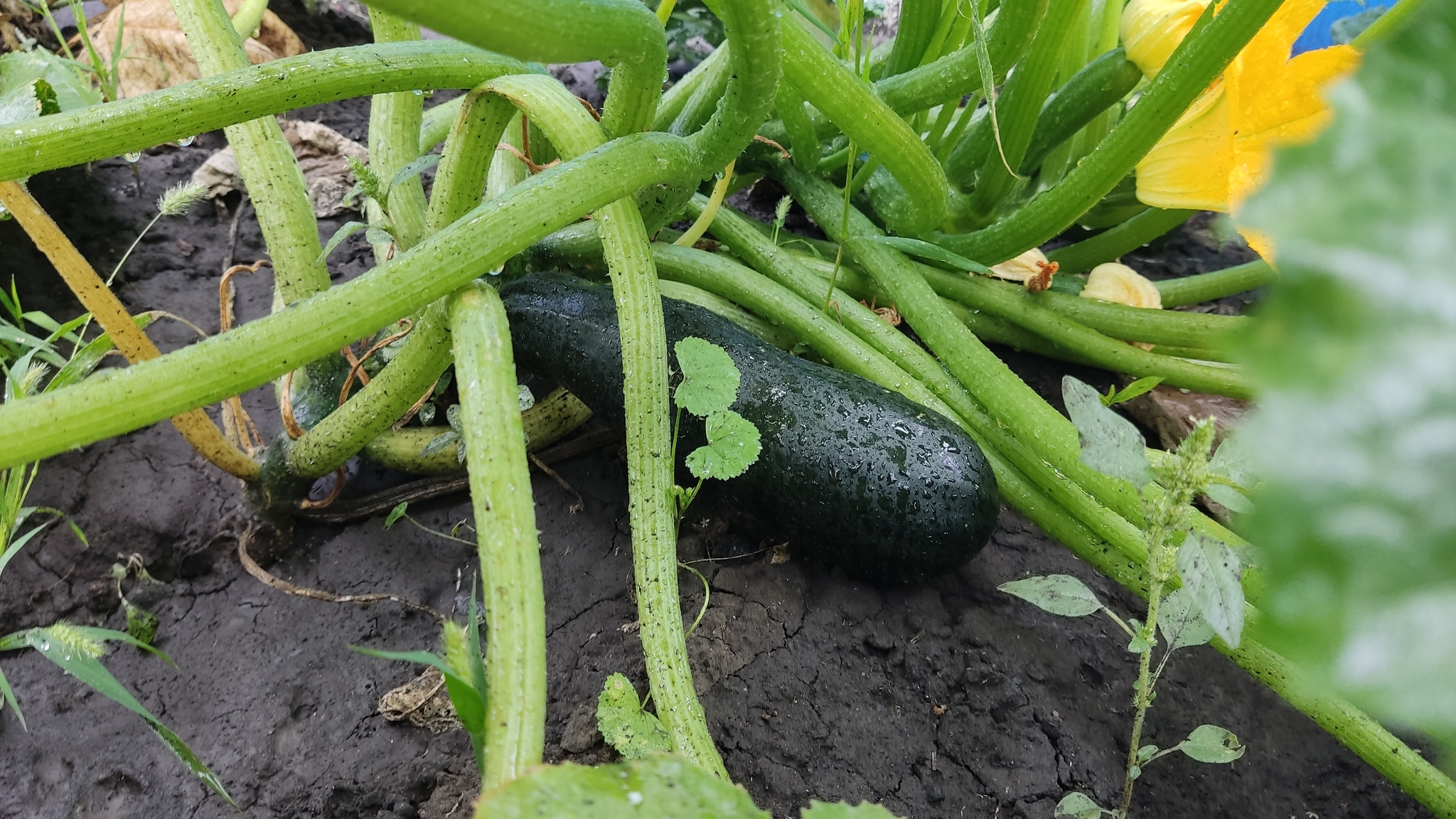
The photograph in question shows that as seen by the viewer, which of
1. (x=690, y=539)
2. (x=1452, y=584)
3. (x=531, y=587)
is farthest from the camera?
(x=690, y=539)

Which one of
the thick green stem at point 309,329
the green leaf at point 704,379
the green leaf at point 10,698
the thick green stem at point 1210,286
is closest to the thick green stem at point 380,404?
the thick green stem at point 309,329

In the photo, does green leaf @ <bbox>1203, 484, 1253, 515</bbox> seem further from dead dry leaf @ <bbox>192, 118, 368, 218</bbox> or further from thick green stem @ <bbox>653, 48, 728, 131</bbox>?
dead dry leaf @ <bbox>192, 118, 368, 218</bbox>

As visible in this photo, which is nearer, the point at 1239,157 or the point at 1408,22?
the point at 1408,22

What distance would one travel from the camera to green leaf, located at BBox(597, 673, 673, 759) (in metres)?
0.80

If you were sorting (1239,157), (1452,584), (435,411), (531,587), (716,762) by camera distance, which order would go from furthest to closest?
(435,411), (1239,157), (716,762), (531,587), (1452,584)

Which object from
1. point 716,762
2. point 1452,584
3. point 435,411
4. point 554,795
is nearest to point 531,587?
point 554,795

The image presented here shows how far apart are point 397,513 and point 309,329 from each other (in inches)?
23.1

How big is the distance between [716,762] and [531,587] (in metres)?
0.29

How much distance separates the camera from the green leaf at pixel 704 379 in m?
0.97

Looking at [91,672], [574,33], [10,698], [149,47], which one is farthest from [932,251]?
[149,47]

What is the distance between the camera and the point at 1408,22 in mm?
305

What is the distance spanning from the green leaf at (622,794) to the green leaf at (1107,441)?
1.45ft

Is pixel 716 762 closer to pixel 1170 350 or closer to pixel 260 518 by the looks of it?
pixel 260 518

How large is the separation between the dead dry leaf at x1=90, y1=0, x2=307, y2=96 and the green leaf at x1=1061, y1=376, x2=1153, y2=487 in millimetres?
2029
